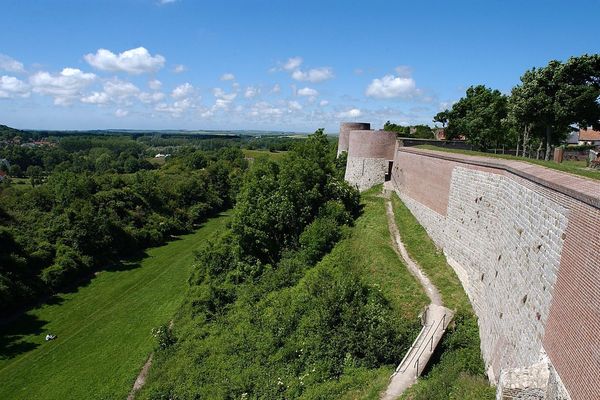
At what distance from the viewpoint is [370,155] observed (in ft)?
98.9

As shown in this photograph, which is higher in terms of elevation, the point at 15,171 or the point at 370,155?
the point at 370,155

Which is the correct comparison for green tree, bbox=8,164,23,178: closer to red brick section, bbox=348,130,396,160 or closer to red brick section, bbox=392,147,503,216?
red brick section, bbox=348,130,396,160

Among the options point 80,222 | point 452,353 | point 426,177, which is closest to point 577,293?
point 452,353

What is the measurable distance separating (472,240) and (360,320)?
198 inches

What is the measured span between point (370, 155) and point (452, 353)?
19213 millimetres

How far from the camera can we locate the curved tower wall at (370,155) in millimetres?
29359

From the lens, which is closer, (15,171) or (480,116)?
(480,116)

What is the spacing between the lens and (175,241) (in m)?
46.7

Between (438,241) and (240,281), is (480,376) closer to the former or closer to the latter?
(438,241)

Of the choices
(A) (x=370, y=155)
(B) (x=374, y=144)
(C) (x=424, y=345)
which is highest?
(B) (x=374, y=144)

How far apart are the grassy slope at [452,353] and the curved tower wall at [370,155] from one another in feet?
36.1

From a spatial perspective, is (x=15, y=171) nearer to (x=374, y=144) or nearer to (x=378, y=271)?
(x=374, y=144)

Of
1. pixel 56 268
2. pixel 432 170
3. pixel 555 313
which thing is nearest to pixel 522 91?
pixel 432 170

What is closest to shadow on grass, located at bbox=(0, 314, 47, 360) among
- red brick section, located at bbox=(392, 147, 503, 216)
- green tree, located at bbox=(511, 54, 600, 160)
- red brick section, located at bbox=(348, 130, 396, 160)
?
red brick section, located at bbox=(392, 147, 503, 216)
